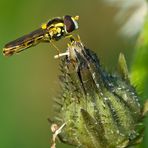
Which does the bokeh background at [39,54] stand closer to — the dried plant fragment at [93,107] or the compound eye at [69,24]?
the compound eye at [69,24]

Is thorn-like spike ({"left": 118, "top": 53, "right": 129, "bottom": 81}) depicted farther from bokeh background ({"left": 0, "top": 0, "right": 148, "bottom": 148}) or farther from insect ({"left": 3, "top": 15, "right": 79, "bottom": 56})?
bokeh background ({"left": 0, "top": 0, "right": 148, "bottom": 148})

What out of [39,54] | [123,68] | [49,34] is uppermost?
[39,54]

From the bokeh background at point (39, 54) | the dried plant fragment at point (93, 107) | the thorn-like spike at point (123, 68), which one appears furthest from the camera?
the bokeh background at point (39, 54)

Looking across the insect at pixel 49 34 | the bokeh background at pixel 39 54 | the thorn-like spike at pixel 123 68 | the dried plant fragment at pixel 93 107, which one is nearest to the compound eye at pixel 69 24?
the insect at pixel 49 34

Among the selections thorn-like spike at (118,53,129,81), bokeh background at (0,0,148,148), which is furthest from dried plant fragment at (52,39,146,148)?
bokeh background at (0,0,148,148)

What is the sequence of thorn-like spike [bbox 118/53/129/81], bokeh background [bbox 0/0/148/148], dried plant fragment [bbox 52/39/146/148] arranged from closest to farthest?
dried plant fragment [bbox 52/39/146/148]
thorn-like spike [bbox 118/53/129/81]
bokeh background [bbox 0/0/148/148]

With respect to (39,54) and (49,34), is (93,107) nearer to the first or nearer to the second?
(49,34)

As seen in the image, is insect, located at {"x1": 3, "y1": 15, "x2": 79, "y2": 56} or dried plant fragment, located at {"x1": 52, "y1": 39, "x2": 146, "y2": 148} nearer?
dried plant fragment, located at {"x1": 52, "y1": 39, "x2": 146, "y2": 148}

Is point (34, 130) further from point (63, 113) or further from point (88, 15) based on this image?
point (63, 113)

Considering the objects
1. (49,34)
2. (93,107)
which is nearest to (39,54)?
(49,34)
